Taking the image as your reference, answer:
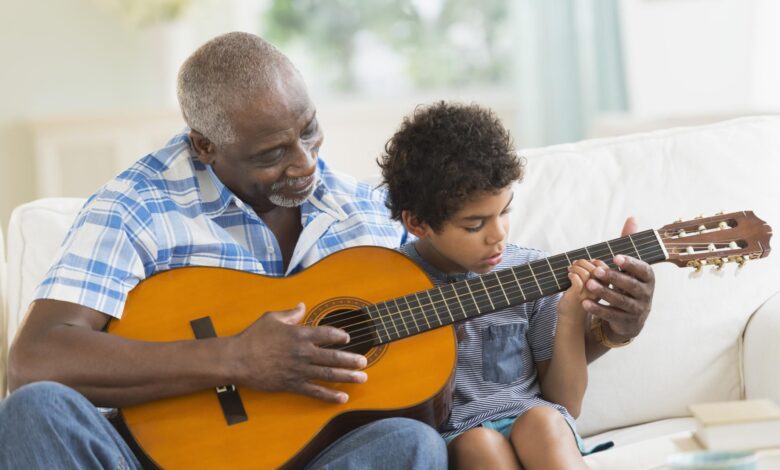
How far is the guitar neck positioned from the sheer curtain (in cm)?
330

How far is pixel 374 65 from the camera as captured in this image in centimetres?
546

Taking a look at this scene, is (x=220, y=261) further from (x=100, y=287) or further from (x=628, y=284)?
(x=628, y=284)

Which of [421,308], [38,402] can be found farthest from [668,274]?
[38,402]

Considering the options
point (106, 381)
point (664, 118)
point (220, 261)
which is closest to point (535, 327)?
point (220, 261)

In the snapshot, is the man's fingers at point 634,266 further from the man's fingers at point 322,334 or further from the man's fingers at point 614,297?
the man's fingers at point 322,334

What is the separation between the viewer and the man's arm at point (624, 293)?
5.33ft

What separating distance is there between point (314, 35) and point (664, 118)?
2.82 meters

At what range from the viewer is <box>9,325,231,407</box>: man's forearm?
1.63 metres

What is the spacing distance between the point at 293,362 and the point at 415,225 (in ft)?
1.20

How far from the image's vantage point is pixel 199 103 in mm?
1938

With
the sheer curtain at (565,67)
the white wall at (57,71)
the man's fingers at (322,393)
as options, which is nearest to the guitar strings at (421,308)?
the man's fingers at (322,393)

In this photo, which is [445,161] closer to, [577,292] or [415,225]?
[415,225]

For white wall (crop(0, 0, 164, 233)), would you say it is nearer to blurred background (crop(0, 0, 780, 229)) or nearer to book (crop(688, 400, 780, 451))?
blurred background (crop(0, 0, 780, 229))

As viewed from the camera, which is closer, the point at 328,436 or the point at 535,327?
the point at 328,436
